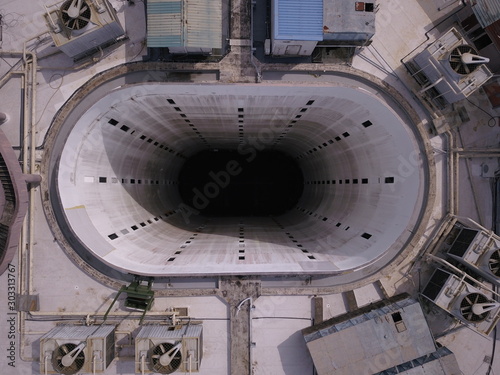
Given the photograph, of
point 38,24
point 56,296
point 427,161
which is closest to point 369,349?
point 427,161

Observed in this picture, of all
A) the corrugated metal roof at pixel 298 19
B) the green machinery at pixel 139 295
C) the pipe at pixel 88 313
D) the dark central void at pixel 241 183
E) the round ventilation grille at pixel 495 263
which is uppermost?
the corrugated metal roof at pixel 298 19

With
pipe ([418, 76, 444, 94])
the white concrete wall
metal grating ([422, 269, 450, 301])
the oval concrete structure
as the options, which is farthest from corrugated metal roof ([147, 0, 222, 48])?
metal grating ([422, 269, 450, 301])

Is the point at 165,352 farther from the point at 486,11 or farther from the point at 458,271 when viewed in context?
the point at 486,11

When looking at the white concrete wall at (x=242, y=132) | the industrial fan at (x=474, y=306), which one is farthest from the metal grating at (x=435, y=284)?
the white concrete wall at (x=242, y=132)

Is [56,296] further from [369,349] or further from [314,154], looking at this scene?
[314,154]

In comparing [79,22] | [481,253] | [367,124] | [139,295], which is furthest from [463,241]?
[79,22]

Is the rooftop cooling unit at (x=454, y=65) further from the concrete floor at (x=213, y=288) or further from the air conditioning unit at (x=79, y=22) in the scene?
the air conditioning unit at (x=79, y=22)

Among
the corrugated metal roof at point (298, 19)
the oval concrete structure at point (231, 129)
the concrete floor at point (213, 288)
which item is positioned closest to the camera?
the corrugated metal roof at point (298, 19)
